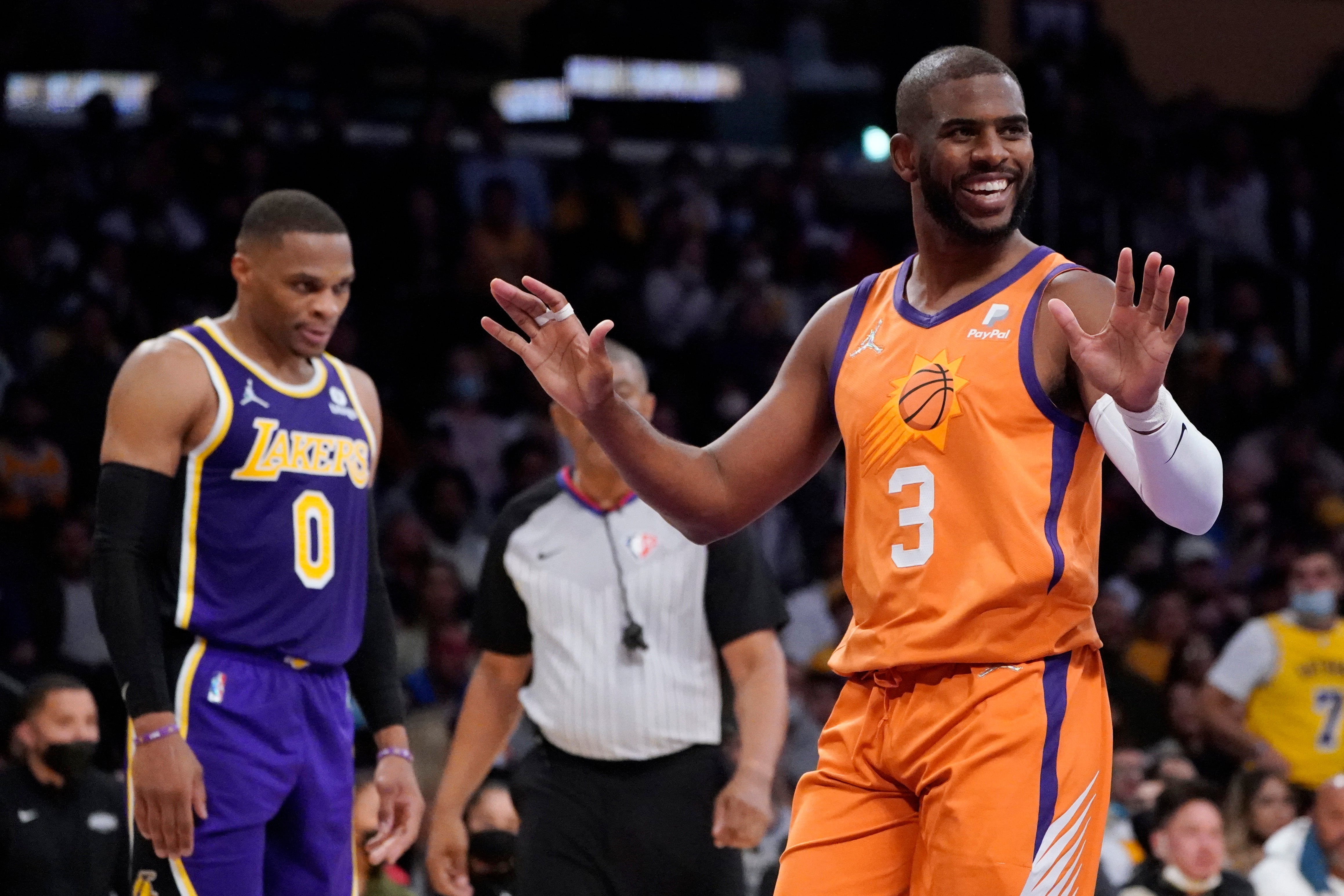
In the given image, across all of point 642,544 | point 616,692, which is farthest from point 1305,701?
point 616,692

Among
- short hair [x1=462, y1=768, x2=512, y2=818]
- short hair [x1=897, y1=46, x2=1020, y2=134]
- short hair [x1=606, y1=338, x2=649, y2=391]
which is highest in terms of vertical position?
short hair [x1=897, y1=46, x2=1020, y2=134]

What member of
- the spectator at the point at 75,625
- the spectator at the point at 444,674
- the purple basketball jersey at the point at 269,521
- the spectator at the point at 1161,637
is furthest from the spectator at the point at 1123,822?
the spectator at the point at 75,625

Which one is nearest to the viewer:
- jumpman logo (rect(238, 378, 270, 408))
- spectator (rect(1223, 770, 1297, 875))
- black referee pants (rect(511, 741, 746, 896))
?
jumpman logo (rect(238, 378, 270, 408))

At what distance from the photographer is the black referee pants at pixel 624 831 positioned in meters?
4.68

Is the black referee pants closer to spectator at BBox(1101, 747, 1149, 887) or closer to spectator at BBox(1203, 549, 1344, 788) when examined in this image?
spectator at BBox(1101, 747, 1149, 887)

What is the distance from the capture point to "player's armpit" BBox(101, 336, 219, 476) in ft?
14.0

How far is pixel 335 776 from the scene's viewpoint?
445 centimetres

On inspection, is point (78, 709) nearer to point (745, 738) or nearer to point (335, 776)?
point (335, 776)

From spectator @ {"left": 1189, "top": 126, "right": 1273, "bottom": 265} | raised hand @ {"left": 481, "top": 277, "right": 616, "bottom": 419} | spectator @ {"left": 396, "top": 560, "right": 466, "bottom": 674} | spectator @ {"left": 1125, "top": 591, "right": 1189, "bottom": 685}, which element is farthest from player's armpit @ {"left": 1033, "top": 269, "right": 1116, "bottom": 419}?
spectator @ {"left": 1189, "top": 126, "right": 1273, "bottom": 265}

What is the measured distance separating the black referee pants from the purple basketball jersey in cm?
71

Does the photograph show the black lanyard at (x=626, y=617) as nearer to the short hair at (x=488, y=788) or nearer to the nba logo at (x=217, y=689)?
the nba logo at (x=217, y=689)

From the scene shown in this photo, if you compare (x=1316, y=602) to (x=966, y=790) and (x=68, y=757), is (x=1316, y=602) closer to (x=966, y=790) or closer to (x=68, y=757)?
(x=68, y=757)

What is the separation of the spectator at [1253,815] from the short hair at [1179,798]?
0.96 m

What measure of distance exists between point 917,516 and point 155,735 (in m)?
2.00
